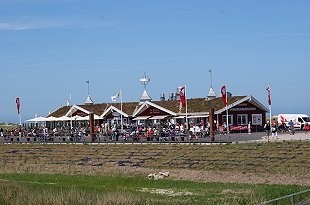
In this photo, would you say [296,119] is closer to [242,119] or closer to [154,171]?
[242,119]

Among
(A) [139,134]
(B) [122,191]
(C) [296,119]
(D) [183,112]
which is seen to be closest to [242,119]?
(D) [183,112]

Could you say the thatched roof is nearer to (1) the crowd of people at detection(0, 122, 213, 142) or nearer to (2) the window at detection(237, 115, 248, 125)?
(2) the window at detection(237, 115, 248, 125)

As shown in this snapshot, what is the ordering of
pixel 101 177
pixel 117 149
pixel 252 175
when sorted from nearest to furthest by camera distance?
pixel 252 175 < pixel 101 177 < pixel 117 149

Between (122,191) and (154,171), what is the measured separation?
12.0 m

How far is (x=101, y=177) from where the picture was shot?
127ft

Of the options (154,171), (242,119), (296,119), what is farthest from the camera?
(296,119)

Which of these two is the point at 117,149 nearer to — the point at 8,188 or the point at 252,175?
the point at 252,175

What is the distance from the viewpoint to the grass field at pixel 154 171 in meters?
26.7

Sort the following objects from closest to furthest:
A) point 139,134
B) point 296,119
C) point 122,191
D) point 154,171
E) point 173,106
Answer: point 122,191 → point 154,171 → point 139,134 → point 296,119 → point 173,106

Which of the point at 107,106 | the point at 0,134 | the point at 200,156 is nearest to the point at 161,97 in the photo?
the point at 107,106

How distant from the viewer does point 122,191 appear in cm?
2881

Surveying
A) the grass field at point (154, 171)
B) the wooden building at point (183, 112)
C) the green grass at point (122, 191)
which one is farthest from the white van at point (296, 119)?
the green grass at point (122, 191)

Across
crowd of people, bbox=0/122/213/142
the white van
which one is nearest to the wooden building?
crowd of people, bbox=0/122/213/142

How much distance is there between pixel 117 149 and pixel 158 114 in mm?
22890
